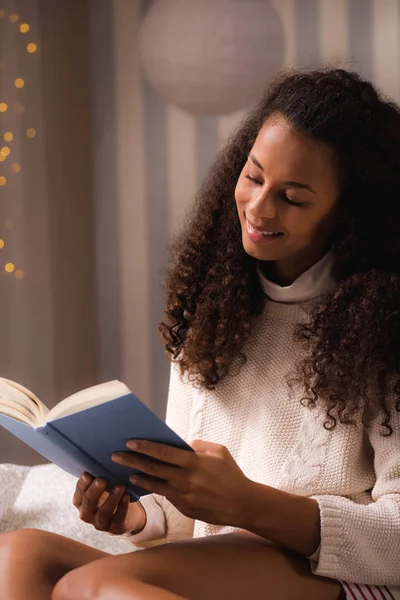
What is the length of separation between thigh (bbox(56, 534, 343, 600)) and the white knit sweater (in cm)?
3

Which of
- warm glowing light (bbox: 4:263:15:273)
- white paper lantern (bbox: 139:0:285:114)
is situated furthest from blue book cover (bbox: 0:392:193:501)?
warm glowing light (bbox: 4:263:15:273)

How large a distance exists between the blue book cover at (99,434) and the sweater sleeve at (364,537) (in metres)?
0.24

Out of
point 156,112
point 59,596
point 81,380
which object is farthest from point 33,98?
point 59,596

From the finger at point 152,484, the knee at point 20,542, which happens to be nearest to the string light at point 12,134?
the knee at point 20,542

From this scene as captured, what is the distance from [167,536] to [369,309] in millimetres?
506

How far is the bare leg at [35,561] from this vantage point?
1136 mm

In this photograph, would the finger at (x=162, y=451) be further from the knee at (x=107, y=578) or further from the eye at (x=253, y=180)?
the eye at (x=253, y=180)

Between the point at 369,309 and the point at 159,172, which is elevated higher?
the point at 369,309

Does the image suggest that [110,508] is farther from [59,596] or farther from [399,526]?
[399,526]

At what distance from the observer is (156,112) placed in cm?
310

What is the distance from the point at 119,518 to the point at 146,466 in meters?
0.23

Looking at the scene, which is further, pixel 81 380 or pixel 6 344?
pixel 81 380

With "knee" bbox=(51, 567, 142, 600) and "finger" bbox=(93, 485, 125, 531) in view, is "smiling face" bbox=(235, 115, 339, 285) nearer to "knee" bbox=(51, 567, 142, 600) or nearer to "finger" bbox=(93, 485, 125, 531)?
"finger" bbox=(93, 485, 125, 531)

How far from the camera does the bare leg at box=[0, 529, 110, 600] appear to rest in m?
1.14
